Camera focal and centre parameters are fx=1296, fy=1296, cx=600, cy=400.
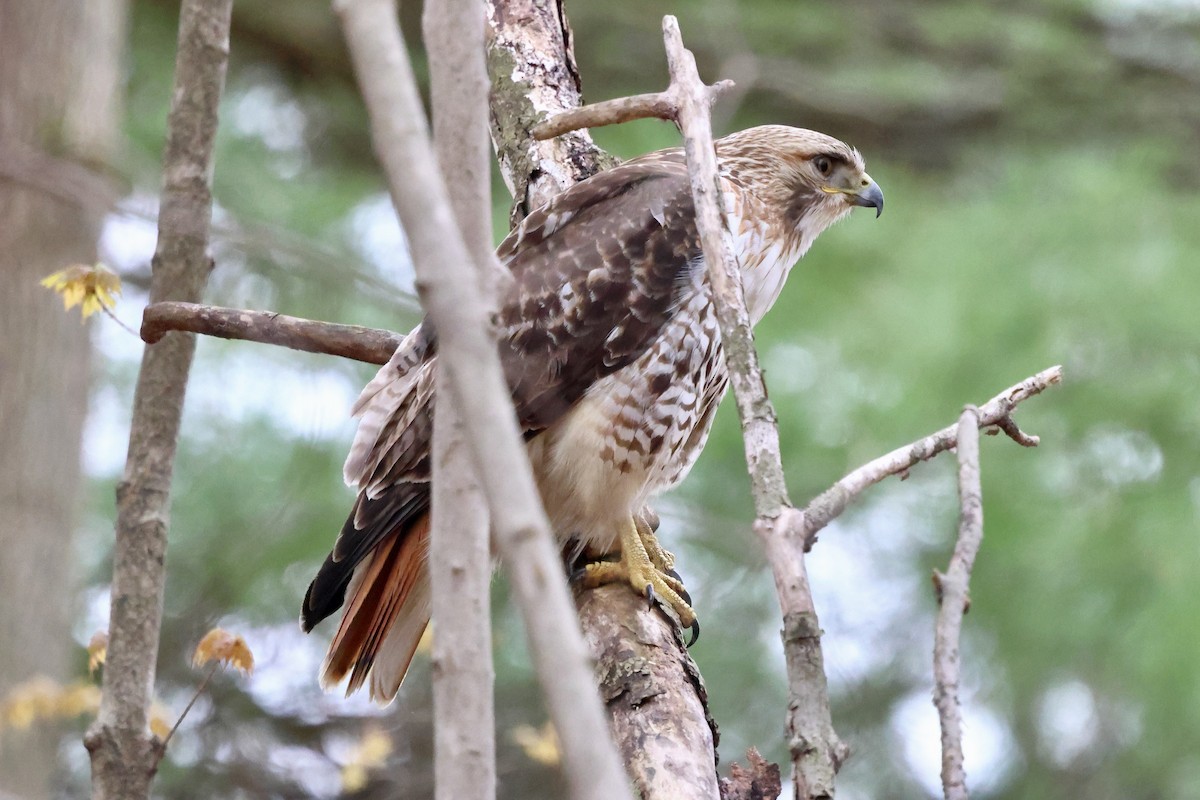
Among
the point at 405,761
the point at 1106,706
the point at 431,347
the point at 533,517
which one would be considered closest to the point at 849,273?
the point at 1106,706

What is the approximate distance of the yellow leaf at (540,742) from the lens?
3.47 meters

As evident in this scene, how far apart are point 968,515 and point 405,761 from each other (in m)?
3.09

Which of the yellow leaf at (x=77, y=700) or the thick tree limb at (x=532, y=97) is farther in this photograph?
the yellow leaf at (x=77, y=700)

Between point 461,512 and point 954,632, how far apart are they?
0.43m

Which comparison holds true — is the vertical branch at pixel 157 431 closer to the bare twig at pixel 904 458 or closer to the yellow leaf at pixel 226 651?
the yellow leaf at pixel 226 651

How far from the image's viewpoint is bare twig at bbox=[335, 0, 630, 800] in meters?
0.75

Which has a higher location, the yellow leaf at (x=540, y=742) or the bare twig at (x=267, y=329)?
the bare twig at (x=267, y=329)

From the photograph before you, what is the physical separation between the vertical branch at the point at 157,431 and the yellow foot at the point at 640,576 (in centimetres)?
80

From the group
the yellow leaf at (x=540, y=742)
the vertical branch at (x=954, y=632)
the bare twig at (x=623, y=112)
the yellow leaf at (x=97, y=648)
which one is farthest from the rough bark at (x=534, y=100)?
the vertical branch at (x=954, y=632)

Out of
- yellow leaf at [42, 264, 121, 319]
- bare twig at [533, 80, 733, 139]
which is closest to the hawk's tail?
yellow leaf at [42, 264, 121, 319]

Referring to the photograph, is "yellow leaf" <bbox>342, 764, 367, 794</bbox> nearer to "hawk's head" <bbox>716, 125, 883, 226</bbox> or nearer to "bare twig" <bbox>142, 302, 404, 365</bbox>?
"bare twig" <bbox>142, 302, 404, 365</bbox>

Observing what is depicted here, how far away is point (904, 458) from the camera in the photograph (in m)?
1.56

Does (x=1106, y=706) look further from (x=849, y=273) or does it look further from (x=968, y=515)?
(x=968, y=515)

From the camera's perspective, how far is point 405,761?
13.3 ft
